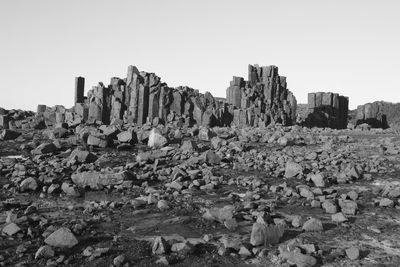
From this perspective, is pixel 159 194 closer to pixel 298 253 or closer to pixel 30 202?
pixel 30 202

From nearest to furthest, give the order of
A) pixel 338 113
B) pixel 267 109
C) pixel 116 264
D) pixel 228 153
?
pixel 116 264 → pixel 228 153 → pixel 267 109 → pixel 338 113

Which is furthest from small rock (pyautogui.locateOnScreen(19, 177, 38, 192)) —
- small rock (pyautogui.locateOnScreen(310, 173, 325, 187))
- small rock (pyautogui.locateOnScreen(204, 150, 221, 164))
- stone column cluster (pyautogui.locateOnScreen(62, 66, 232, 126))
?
stone column cluster (pyautogui.locateOnScreen(62, 66, 232, 126))

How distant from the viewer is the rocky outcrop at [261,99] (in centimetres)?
3638

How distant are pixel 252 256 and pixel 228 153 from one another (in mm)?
9071

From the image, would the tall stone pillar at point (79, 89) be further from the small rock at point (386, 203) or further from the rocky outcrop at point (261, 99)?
the small rock at point (386, 203)

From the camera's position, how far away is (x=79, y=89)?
3488cm

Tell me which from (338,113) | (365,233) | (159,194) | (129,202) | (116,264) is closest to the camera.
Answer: (116,264)

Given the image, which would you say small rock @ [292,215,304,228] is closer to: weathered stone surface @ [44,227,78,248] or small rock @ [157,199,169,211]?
small rock @ [157,199,169,211]

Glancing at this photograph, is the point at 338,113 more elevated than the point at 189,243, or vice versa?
the point at 338,113

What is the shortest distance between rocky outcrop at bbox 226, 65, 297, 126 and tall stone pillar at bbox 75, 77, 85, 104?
14.0m

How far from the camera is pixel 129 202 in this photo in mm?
8047

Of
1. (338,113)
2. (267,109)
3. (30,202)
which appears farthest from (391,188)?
(338,113)

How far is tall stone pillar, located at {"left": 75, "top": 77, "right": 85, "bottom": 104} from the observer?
3478 centimetres

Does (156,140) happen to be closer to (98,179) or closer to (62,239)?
(98,179)
